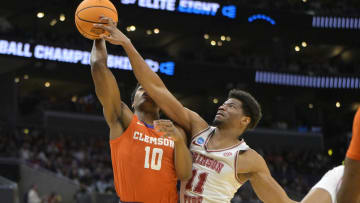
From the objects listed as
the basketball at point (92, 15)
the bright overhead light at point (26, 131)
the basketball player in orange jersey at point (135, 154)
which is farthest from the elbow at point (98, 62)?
the bright overhead light at point (26, 131)

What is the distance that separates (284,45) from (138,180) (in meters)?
31.9

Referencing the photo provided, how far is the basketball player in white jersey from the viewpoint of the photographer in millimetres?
5375

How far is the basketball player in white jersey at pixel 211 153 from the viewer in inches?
212

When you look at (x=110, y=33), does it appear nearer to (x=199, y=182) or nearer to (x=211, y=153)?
(x=211, y=153)

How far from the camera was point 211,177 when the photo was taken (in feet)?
17.8

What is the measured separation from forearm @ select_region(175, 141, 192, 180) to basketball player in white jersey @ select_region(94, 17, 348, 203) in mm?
138

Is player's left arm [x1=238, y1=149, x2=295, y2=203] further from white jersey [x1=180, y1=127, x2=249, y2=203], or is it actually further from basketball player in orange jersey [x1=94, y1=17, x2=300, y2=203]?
white jersey [x1=180, y1=127, x2=249, y2=203]

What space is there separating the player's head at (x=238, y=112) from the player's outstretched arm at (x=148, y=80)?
13.6 inches

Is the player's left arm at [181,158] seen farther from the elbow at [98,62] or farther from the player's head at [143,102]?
the elbow at [98,62]

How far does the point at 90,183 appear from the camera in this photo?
21.1m

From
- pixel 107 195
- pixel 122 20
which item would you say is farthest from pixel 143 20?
pixel 107 195

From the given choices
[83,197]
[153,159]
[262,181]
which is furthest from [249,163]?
[83,197]

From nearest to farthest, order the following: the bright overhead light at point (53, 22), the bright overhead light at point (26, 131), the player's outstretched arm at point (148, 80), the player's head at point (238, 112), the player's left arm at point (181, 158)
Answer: the player's left arm at point (181, 158) → the player's outstretched arm at point (148, 80) → the player's head at point (238, 112) → the bright overhead light at point (26, 131) → the bright overhead light at point (53, 22)

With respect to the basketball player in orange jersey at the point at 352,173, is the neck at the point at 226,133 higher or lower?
lower
